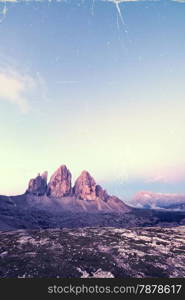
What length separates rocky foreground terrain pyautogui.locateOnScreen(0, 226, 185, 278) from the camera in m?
18.5

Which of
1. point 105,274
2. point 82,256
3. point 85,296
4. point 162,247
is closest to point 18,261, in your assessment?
point 82,256

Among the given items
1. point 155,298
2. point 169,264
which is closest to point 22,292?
point 155,298

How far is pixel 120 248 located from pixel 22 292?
1352cm

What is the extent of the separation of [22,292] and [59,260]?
8173 millimetres

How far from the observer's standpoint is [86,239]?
2767 cm

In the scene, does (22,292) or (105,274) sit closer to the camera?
(22,292)

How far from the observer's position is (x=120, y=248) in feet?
79.2

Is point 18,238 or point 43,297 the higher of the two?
point 18,238

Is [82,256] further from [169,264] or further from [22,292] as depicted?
[22,292]

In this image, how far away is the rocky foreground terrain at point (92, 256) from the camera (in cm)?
1847

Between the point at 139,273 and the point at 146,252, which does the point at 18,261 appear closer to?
the point at 139,273

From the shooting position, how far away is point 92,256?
21.7 meters

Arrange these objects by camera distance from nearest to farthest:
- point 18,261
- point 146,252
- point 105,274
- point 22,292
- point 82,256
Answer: point 22,292 → point 105,274 → point 18,261 → point 82,256 → point 146,252

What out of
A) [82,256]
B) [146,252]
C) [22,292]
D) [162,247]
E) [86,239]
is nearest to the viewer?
[22,292]
